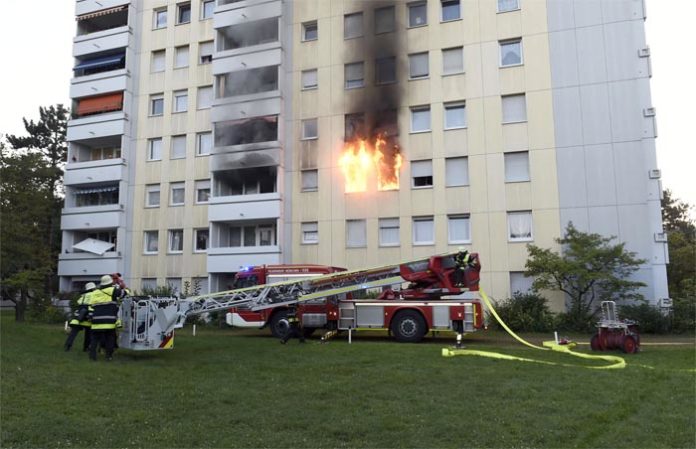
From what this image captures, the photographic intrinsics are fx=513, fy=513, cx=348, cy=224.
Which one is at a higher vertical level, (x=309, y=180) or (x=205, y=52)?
(x=205, y=52)

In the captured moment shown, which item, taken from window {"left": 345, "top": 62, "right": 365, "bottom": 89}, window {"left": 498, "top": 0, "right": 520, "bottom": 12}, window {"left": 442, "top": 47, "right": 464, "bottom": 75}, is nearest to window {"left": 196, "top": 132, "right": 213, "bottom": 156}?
window {"left": 345, "top": 62, "right": 365, "bottom": 89}

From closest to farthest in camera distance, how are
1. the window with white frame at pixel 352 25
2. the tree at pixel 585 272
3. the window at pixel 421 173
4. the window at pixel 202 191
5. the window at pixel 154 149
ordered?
the tree at pixel 585 272 → the window at pixel 421 173 → the window with white frame at pixel 352 25 → the window at pixel 202 191 → the window at pixel 154 149

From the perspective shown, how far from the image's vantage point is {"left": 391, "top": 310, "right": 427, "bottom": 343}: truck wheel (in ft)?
49.9

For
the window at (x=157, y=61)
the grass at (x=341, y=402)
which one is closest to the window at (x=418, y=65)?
the window at (x=157, y=61)

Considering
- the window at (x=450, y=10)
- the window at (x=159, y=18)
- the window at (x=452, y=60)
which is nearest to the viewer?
the window at (x=452, y=60)

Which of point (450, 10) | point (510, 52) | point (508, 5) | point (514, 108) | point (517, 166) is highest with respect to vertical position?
point (450, 10)


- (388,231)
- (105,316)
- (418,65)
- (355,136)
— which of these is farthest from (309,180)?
(105,316)

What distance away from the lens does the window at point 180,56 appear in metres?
30.1

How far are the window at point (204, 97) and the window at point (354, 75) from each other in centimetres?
838

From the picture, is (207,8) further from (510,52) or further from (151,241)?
(510,52)

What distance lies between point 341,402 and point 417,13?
74.1 feet

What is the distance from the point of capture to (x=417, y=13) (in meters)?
25.4

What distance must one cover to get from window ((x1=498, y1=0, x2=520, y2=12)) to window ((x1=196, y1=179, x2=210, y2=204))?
17.2 m

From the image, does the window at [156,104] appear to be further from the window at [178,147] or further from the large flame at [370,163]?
the large flame at [370,163]
